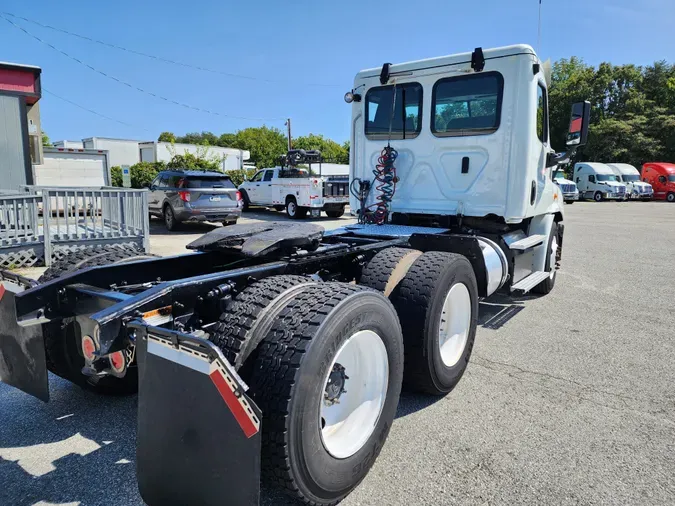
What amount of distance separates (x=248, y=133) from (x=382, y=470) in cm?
10051

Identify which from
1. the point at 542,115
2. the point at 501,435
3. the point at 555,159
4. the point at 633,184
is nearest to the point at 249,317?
the point at 501,435

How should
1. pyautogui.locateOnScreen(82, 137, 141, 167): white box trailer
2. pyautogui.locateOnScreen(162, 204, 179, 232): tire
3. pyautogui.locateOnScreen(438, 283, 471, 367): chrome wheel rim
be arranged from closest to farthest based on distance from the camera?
pyautogui.locateOnScreen(438, 283, 471, 367): chrome wheel rim → pyautogui.locateOnScreen(162, 204, 179, 232): tire → pyautogui.locateOnScreen(82, 137, 141, 167): white box trailer

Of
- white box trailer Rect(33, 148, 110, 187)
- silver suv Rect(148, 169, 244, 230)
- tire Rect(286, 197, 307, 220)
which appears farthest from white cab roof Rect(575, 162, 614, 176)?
white box trailer Rect(33, 148, 110, 187)

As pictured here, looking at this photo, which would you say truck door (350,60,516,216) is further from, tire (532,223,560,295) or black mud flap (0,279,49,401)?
black mud flap (0,279,49,401)

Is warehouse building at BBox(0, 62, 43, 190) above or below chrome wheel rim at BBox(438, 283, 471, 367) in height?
above

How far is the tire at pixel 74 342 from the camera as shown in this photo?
2.99 metres

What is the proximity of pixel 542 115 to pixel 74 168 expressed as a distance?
17.4 metres

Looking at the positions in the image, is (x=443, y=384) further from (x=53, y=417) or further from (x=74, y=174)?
(x=74, y=174)

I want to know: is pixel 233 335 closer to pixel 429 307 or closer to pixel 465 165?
pixel 429 307

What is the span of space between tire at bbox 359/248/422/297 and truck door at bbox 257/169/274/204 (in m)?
16.9

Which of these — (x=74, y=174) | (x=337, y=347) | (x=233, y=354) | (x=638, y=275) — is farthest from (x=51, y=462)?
(x=74, y=174)

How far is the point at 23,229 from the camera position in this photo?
857 cm

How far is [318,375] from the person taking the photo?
2238 millimetres

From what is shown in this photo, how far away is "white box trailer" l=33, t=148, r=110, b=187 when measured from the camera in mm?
17594
